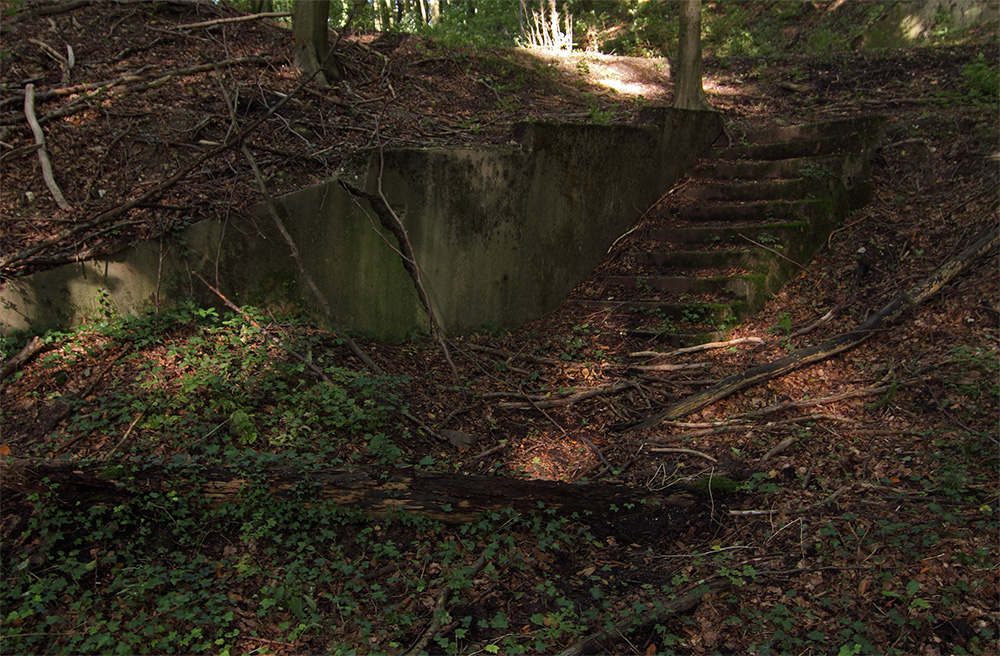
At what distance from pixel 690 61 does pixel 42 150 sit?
7070 mm

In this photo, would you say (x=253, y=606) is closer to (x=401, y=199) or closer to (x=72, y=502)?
(x=72, y=502)

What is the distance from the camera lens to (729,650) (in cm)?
300

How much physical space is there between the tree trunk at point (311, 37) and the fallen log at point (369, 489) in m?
4.77

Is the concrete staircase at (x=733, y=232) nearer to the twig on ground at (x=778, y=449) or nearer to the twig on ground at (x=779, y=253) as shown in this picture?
the twig on ground at (x=779, y=253)

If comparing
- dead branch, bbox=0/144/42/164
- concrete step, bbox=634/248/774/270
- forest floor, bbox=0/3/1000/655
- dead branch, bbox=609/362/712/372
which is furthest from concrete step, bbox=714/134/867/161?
dead branch, bbox=0/144/42/164

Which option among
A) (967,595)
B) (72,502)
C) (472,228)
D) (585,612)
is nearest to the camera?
(967,595)

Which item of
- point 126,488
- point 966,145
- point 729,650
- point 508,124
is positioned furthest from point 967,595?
point 508,124

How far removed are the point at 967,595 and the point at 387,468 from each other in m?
3.06

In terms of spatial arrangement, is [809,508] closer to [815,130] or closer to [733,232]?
[733,232]

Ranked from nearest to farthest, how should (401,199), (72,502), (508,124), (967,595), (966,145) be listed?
1. (967,595)
2. (72,502)
3. (401,199)
4. (966,145)
5. (508,124)

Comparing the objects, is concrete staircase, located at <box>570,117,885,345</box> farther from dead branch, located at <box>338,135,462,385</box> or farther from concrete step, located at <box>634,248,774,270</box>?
dead branch, located at <box>338,135,462,385</box>

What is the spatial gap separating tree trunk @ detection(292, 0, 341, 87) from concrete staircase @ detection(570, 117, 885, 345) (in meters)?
3.72

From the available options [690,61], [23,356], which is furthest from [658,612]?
[690,61]

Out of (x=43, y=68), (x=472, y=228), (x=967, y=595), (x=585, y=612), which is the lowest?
(x=585, y=612)
